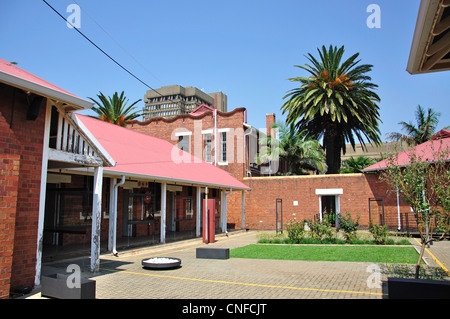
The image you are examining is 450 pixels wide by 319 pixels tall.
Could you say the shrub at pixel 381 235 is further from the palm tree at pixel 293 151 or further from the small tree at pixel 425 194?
the palm tree at pixel 293 151

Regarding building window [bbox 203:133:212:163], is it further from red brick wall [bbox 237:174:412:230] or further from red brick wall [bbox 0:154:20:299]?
red brick wall [bbox 0:154:20:299]

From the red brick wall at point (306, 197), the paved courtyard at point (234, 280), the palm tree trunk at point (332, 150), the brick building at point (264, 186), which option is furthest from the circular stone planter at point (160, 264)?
the palm tree trunk at point (332, 150)

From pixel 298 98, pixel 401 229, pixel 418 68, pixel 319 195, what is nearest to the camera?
pixel 418 68

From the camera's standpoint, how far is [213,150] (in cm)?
2995

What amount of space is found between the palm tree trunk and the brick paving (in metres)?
18.3

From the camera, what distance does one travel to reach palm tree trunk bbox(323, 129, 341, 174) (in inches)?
1198

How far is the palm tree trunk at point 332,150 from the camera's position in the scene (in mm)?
30433

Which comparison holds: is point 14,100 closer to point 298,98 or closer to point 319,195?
point 319,195

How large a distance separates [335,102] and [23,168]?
25975 millimetres

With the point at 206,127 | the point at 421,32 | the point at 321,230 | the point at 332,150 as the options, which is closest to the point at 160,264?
the point at 421,32

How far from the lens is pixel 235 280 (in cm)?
873

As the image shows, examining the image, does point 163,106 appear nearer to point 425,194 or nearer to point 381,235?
point 381,235
